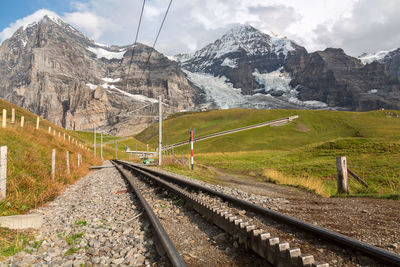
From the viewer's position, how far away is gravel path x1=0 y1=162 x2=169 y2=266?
4984 mm

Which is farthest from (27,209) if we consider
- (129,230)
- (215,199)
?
(215,199)

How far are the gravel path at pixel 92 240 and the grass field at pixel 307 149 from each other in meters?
10.1

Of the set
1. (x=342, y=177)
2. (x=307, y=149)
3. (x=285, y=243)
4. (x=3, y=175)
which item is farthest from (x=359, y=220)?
(x=307, y=149)

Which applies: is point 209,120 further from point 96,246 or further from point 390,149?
point 96,246

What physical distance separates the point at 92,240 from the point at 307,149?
129 ft

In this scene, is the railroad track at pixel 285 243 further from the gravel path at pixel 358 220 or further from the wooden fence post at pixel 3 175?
the wooden fence post at pixel 3 175

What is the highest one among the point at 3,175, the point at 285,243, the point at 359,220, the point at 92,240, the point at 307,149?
the point at 307,149

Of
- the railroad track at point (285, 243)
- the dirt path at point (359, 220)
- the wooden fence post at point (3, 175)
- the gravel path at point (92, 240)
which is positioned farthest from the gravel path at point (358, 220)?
the wooden fence post at point (3, 175)

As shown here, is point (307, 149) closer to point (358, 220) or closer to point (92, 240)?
point (358, 220)

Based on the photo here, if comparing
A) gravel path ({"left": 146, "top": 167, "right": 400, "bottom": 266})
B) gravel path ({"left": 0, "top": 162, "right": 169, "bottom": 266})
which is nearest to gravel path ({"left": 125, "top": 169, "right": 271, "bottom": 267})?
gravel path ({"left": 0, "top": 162, "right": 169, "bottom": 266})

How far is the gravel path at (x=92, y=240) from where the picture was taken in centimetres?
498

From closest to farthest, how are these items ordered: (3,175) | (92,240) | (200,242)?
(200,242) → (92,240) → (3,175)

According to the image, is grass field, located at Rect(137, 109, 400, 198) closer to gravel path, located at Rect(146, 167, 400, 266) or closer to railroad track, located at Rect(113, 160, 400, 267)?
gravel path, located at Rect(146, 167, 400, 266)

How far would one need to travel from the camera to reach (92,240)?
612 cm
